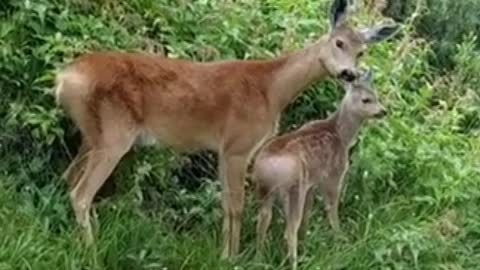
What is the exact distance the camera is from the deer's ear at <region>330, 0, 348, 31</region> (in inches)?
373

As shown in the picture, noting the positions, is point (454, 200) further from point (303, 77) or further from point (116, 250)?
point (116, 250)

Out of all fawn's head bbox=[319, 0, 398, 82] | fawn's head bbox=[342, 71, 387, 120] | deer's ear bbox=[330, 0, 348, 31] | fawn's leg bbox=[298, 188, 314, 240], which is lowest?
fawn's leg bbox=[298, 188, 314, 240]

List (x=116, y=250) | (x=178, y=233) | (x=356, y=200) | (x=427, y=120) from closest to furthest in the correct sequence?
1. (x=116, y=250)
2. (x=178, y=233)
3. (x=356, y=200)
4. (x=427, y=120)

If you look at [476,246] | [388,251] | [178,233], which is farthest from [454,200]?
[178,233]

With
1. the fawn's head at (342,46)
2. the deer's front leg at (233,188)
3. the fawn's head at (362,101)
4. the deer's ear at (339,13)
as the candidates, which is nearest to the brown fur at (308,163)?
the fawn's head at (362,101)

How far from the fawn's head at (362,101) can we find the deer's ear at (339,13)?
39 cm

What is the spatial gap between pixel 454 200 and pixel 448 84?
6.71 ft

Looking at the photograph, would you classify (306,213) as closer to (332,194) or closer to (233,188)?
(332,194)

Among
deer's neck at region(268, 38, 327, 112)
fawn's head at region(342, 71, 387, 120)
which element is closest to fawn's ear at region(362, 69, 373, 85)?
fawn's head at region(342, 71, 387, 120)

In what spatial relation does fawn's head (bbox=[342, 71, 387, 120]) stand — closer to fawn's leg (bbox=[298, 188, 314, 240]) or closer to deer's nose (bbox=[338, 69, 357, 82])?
deer's nose (bbox=[338, 69, 357, 82])

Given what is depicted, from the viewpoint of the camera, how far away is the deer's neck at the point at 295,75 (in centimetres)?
934

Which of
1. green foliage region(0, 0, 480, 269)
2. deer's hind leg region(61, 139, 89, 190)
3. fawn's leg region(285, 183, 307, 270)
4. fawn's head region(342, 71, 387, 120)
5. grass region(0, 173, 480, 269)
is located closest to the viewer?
grass region(0, 173, 480, 269)

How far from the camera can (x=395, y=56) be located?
37.0ft

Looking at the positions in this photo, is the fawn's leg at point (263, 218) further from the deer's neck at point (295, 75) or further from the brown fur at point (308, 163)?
the deer's neck at point (295, 75)
